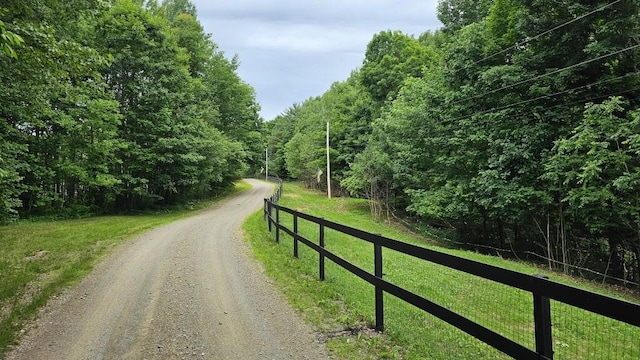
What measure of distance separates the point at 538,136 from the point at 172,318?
1428 cm

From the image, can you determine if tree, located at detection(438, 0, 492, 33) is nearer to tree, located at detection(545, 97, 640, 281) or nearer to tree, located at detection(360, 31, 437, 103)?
tree, located at detection(360, 31, 437, 103)

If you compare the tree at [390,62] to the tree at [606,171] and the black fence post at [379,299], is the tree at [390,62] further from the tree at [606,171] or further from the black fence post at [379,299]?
the black fence post at [379,299]

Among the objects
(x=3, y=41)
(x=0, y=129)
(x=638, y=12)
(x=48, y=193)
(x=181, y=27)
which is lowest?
(x=48, y=193)

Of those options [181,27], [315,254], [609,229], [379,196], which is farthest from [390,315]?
[181,27]

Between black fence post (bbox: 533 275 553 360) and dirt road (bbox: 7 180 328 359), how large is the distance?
7.41 feet

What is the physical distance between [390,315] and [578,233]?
43.6ft

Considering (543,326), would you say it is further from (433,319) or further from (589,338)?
(433,319)

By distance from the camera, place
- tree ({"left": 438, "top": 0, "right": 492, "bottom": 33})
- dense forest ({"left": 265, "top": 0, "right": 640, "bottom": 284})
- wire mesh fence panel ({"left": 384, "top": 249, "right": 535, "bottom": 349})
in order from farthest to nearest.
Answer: tree ({"left": 438, "top": 0, "right": 492, "bottom": 33})
dense forest ({"left": 265, "top": 0, "right": 640, "bottom": 284})
wire mesh fence panel ({"left": 384, "top": 249, "right": 535, "bottom": 349})

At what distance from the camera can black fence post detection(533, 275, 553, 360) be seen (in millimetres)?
2480

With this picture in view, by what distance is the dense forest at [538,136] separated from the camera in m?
11.7

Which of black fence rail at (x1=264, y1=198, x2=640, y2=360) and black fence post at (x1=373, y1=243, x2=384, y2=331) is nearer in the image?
black fence rail at (x1=264, y1=198, x2=640, y2=360)

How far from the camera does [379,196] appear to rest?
96.2 ft

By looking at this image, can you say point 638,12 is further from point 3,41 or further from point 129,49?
point 129,49

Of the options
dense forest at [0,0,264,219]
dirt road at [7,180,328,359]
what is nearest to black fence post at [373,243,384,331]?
dirt road at [7,180,328,359]
